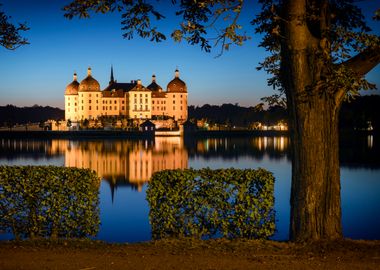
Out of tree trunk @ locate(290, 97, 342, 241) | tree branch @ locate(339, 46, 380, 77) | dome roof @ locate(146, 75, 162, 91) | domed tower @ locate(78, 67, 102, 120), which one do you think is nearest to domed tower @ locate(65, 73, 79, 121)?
domed tower @ locate(78, 67, 102, 120)

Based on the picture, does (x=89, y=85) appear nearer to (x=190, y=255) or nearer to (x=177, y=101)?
(x=177, y=101)

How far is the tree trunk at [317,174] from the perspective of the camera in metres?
7.02

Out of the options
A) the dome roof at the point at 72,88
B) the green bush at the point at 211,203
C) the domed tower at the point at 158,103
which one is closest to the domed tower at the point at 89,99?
the dome roof at the point at 72,88

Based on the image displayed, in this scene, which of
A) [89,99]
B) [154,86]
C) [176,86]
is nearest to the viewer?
[89,99]

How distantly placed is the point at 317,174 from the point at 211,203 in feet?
5.31

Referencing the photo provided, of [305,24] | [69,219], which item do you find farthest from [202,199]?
[305,24]

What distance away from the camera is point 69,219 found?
7.37 m

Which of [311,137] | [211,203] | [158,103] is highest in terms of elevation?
[158,103]

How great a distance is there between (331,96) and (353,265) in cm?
253

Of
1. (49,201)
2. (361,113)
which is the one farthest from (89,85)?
(49,201)

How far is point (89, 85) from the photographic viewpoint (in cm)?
12556

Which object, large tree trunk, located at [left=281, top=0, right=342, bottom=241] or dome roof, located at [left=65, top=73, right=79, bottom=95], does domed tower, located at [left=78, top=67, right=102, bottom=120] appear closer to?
dome roof, located at [left=65, top=73, right=79, bottom=95]

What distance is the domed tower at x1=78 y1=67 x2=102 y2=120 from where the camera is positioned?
409 ft

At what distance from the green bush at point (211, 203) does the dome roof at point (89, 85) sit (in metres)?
121
